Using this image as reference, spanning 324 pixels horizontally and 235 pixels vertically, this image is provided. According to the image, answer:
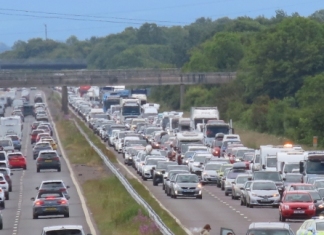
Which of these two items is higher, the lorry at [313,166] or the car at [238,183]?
the lorry at [313,166]

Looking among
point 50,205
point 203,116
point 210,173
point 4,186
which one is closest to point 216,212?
point 50,205

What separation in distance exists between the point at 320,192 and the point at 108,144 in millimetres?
53113

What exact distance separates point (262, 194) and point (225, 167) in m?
12.2

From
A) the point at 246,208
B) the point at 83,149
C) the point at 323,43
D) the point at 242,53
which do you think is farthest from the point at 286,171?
the point at 242,53

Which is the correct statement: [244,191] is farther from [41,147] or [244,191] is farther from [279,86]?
[279,86]

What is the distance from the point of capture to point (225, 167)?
55.7 m

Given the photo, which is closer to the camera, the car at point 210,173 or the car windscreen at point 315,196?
the car windscreen at point 315,196

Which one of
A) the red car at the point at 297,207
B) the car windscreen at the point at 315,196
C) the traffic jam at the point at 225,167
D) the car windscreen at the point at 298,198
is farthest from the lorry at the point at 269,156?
the red car at the point at 297,207

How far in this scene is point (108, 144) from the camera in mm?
92812

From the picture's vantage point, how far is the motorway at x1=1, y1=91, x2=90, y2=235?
37.2m

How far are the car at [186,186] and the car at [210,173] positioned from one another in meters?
8.76

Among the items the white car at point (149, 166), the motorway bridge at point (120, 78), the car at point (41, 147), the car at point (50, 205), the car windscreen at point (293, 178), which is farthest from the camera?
the motorway bridge at point (120, 78)

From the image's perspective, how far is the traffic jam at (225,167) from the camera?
37.5 meters

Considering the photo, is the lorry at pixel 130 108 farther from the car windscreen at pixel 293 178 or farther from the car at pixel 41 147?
the car windscreen at pixel 293 178
